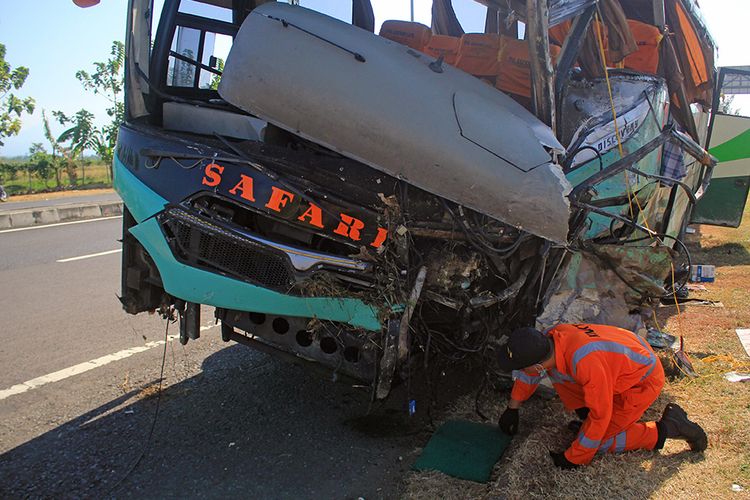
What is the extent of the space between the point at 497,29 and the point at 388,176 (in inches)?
108

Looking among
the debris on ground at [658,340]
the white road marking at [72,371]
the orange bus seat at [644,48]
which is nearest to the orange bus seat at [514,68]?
the orange bus seat at [644,48]

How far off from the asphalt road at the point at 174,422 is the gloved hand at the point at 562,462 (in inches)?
28.9

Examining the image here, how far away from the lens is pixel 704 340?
15.7 feet

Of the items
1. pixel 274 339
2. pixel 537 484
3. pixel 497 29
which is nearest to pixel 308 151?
pixel 274 339

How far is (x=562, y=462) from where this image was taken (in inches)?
113

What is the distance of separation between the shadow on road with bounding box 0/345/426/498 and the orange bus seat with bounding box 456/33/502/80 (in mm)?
2236

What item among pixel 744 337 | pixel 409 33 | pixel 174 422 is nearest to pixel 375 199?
pixel 409 33

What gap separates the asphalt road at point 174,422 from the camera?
113 inches

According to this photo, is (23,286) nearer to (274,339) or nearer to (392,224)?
(274,339)

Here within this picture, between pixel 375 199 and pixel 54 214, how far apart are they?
38.1 ft

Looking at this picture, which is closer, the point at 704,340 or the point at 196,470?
the point at 196,470

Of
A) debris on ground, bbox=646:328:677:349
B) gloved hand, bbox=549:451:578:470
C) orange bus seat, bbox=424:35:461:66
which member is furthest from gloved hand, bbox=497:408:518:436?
orange bus seat, bbox=424:35:461:66

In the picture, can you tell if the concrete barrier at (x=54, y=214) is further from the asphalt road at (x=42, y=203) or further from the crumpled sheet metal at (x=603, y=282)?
the crumpled sheet metal at (x=603, y=282)

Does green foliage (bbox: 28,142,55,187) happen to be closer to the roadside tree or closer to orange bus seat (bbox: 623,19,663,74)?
the roadside tree
